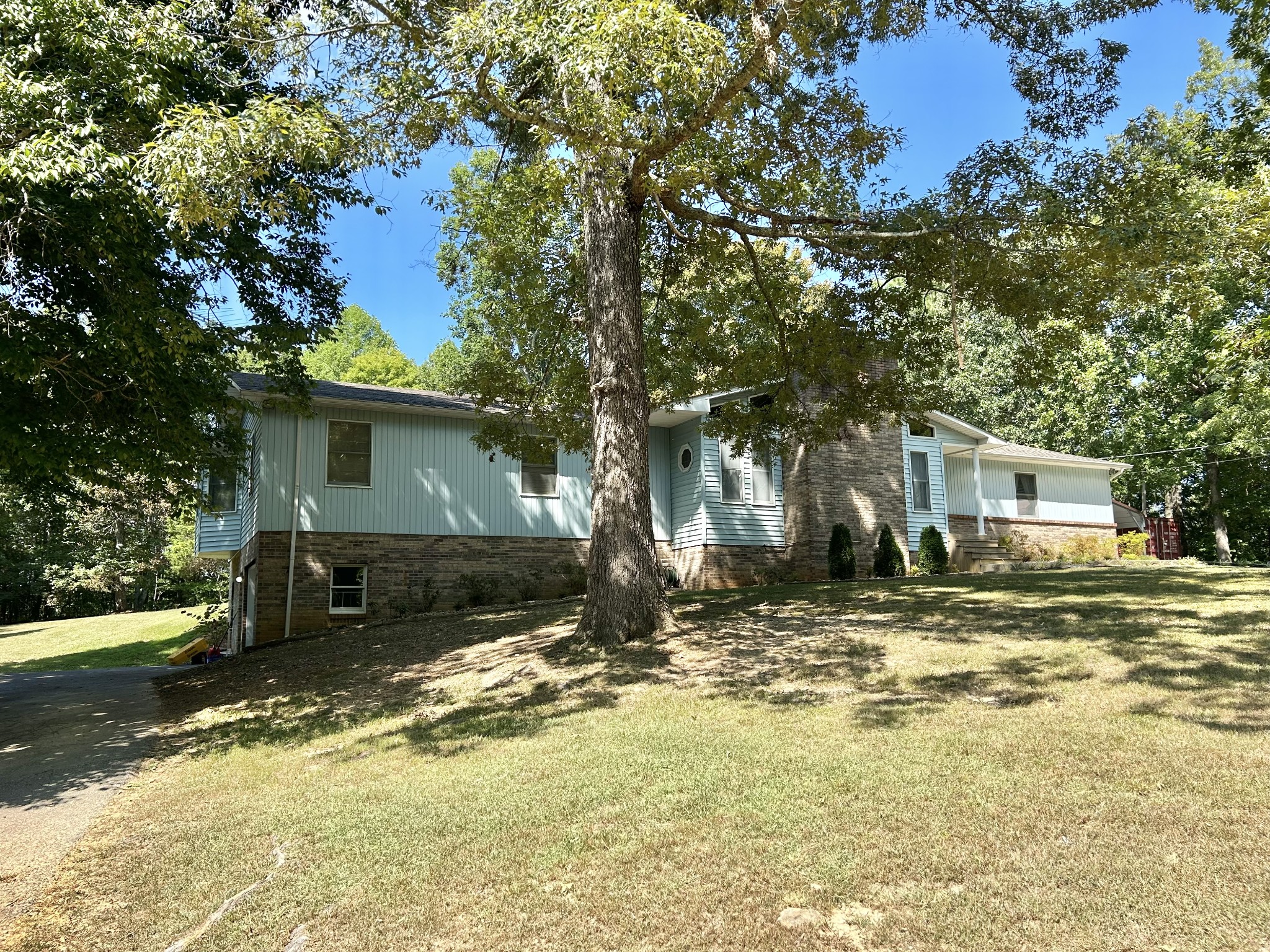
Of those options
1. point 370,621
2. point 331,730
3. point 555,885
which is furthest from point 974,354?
point 555,885

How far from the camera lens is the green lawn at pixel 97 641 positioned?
2211 cm

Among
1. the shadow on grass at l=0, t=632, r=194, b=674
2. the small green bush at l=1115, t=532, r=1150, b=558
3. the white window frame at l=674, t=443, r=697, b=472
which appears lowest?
the shadow on grass at l=0, t=632, r=194, b=674

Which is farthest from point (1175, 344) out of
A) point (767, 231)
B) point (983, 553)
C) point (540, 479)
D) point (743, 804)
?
point (743, 804)

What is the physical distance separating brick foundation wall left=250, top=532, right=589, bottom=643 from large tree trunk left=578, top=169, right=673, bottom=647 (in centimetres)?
797

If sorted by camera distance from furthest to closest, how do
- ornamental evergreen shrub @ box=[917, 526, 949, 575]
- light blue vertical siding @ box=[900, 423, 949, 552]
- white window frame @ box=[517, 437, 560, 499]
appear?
light blue vertical siding @ box=[900, 423, 949, 552] < ornamental evergreen shrub @ box=[917, 526, 949, 575] < white window frame @ box=[517, 437, 560, 499]

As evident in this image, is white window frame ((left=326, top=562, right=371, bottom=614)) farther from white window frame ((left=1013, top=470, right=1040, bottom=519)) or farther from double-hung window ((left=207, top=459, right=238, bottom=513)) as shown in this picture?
white window frame ((left=1013, top=470, right=1040, bottom=519))

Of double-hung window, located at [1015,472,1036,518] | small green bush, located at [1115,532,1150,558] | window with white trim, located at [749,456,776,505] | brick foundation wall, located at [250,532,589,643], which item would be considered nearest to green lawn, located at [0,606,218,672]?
brick foundation wall, located at [250,532,589,643]

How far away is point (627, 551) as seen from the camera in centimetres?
958

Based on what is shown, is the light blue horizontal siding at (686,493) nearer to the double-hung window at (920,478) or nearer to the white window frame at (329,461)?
the double-hung window at (920,478)

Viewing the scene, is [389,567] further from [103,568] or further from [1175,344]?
[1175,344]

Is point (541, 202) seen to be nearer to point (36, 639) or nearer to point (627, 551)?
point (627, 551)

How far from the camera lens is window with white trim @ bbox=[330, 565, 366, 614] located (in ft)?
54.0

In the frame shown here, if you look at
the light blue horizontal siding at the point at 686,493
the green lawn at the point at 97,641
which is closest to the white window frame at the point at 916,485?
the light blue horizontal siding at the point at 686,493

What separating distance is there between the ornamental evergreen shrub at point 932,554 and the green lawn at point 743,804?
10.2 metres
